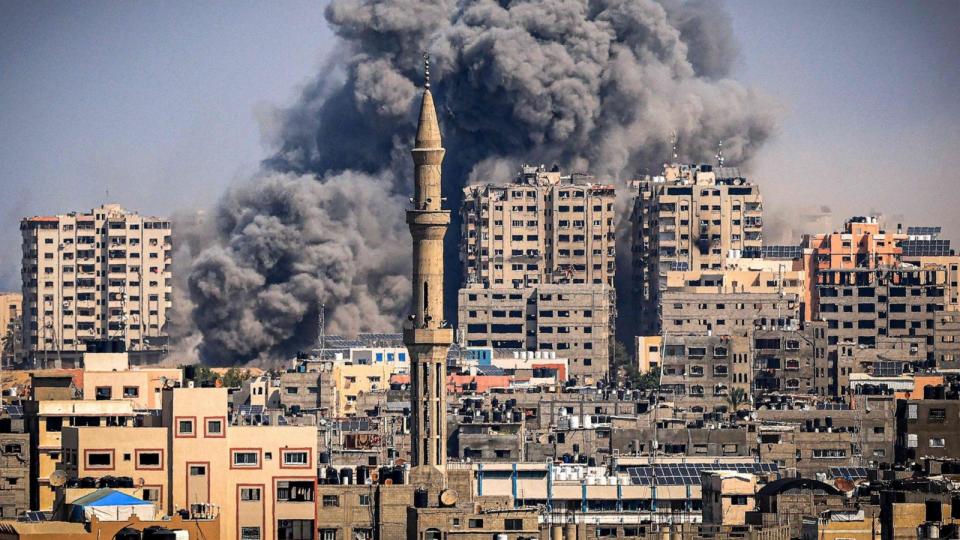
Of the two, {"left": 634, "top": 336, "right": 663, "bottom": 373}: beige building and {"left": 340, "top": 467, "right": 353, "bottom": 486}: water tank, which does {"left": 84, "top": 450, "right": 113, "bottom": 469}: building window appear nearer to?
{"left": 340, "top": 467, "right": 353, "bottom": 486}: water tank

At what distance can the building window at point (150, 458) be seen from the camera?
2488 inches

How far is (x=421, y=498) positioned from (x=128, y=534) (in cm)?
1885

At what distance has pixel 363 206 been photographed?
162875mm

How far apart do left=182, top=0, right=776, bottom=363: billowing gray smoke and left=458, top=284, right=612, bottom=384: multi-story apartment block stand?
9.84 m

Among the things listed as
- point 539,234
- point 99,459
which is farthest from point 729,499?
point 539,234

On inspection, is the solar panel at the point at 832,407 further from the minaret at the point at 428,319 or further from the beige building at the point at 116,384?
the minaret at the point at 428,319

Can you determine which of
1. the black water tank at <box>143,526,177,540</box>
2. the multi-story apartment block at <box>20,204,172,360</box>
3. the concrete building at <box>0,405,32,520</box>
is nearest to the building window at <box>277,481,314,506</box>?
the concrete building at <box>0,405,32,520</box>

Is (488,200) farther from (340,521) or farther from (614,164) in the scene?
(340,521)

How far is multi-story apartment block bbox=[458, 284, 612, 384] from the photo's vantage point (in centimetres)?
14250

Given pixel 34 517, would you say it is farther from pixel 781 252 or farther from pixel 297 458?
pixel 781 252

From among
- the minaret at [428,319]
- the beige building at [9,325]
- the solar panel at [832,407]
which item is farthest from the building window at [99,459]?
the beige building at [9,325]

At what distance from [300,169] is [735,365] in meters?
52.1

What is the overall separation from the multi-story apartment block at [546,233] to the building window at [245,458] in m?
90.3

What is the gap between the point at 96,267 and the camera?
168 metres
